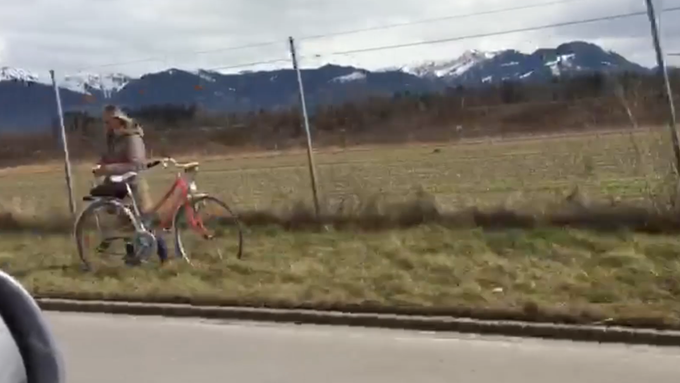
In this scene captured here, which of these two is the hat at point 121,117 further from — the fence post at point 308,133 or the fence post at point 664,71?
the fence post at point 664,71

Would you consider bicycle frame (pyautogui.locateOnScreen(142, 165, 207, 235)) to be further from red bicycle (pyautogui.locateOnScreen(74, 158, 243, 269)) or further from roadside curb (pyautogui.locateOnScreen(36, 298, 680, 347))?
roadside curb (pyautogui.locateOnScreen(36, 298, 680, 347))

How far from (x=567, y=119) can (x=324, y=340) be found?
5.81m

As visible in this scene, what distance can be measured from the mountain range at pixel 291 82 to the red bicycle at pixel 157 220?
2619 millimetres

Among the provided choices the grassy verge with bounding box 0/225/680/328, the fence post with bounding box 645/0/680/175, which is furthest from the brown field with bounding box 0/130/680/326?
the fence post with bounding box 645/0/680/175

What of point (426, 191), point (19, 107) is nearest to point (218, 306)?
point (426, 191)

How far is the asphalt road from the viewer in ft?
19.9

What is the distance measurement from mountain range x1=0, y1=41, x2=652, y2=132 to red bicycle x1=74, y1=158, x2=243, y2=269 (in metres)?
2.62

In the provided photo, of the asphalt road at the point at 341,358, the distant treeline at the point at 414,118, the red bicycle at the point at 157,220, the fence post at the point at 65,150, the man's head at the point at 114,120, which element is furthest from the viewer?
the fence post at the point at 65,150

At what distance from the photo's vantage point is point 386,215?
452 inches

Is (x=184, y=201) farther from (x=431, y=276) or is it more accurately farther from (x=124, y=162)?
(x=431, y=276)

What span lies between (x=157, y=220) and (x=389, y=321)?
3822 mm

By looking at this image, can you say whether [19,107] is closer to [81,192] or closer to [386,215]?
[81,192]

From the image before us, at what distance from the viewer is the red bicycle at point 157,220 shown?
10352 mm

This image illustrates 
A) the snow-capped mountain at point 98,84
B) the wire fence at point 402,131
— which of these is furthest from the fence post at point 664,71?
the snow-capped mountain at point 98,84
